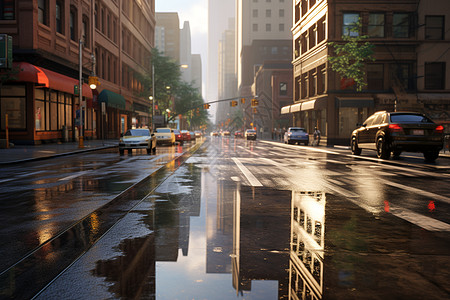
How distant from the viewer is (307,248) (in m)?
5.20

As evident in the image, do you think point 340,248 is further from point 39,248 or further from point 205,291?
point 39,248

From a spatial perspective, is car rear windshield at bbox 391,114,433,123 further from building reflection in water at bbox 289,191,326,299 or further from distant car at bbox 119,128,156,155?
distant car at bbox 119,128,156,155

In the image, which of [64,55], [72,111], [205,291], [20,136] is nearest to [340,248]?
[205,291]

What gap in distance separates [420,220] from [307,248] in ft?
8.88

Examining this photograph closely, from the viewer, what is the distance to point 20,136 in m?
31.8

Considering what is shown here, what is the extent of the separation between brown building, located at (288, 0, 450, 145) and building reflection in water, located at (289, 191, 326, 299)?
36353mm

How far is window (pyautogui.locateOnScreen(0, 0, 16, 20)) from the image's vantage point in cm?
3097

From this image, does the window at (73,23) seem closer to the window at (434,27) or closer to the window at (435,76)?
the window at (434,27)

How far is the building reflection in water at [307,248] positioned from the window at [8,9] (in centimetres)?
2957

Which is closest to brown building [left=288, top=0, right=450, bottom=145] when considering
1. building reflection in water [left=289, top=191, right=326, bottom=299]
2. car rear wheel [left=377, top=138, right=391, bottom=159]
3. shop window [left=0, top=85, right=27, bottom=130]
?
car rear wheel [left=377, top=138, right=391, bottom=159]

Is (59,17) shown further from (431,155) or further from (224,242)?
(224,242)

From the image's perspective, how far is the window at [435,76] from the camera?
43719 millimetres

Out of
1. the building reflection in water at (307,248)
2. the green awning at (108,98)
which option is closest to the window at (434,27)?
the green awning at (108,98)

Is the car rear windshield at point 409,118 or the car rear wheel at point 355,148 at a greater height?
the car rear windshield at point 409,118
